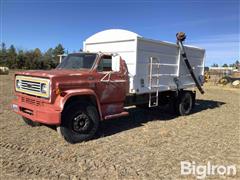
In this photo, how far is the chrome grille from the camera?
6.04 metres

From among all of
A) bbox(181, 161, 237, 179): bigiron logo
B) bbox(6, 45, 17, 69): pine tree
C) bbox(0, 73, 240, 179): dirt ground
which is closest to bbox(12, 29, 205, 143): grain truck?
bbox(0, 73, 240, 179): dirt ground

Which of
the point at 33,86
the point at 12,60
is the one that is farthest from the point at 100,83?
the point at 12,60

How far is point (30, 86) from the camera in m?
6.33

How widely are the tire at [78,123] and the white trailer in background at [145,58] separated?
1684mm

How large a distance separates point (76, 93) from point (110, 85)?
126 centimetres

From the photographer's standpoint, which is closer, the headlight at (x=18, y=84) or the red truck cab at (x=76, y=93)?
the red truck cab at (x=76, y=93)

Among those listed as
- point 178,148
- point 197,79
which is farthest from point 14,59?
point 178,148

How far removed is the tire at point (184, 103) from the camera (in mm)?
10062

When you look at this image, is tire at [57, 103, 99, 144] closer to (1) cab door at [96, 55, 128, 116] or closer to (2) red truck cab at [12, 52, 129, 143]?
(2) red truck cab at [12, 52, 129, 143]

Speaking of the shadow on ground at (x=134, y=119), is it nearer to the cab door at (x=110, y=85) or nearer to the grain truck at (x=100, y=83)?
the grain truck at (x=100, y=83)

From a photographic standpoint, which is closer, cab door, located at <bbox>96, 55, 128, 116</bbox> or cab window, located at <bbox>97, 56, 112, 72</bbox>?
cab door, located at <bbox>96, 55, 128, 116</bbox>

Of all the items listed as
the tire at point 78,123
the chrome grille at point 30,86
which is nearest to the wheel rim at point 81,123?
the tire at point 78,123

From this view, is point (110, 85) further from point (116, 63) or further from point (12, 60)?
point (12, 60)

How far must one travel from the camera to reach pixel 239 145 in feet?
21.4
